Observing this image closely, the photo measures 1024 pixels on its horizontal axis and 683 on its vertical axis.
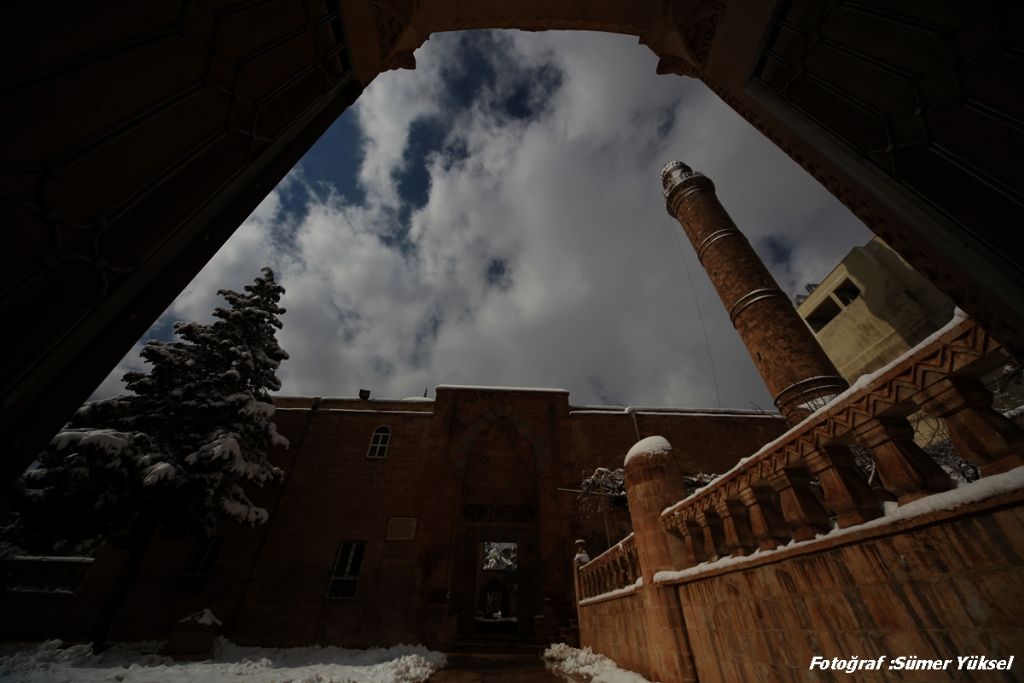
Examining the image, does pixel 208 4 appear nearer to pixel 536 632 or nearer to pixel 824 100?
pixel 824 100

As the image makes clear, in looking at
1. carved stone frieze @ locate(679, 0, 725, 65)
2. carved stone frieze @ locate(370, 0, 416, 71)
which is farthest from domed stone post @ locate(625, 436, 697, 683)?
carved stone frieze @ locate(370, 0, 416, 71)

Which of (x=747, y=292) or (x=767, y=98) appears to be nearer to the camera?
(x=767, y=98)

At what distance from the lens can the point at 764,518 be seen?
2400mm

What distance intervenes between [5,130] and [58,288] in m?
0.50

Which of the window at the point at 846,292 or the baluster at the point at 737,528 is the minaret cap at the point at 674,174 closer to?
the window at the point at 846,292

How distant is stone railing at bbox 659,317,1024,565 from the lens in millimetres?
1437

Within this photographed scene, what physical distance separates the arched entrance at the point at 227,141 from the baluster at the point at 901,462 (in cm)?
59

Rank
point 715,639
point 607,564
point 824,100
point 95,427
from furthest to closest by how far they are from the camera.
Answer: point 95,427, point 607,564, point 715,639, point 824,100

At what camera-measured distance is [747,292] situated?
10.2 meters

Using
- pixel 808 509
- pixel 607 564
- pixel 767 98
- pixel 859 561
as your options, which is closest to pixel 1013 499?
pixel 859 561

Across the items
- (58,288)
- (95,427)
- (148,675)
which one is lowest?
(148,675)

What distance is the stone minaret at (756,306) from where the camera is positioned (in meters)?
8.51

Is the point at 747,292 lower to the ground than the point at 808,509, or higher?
higher

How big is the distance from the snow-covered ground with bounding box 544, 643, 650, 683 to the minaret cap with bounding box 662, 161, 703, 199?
44.2 ft
